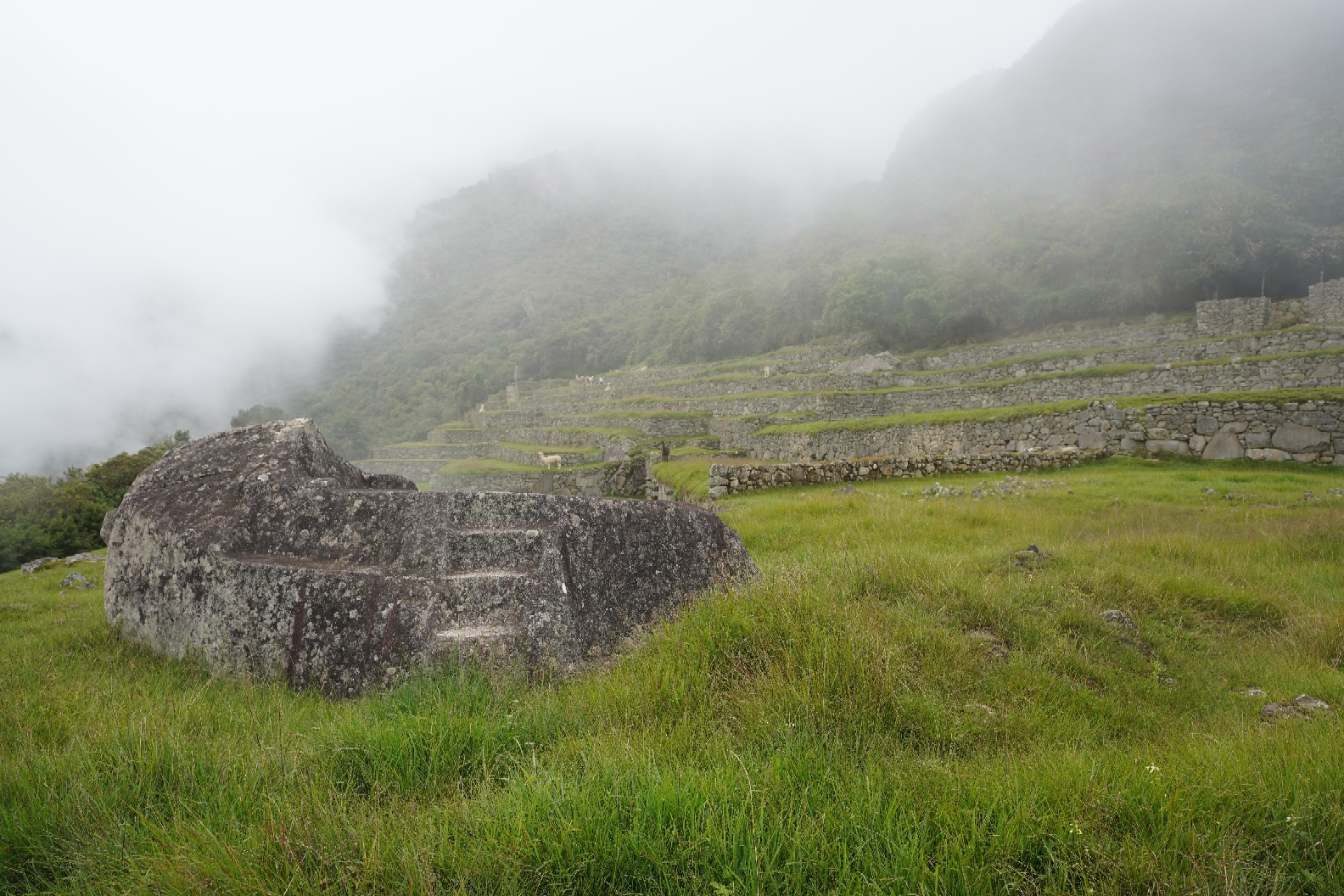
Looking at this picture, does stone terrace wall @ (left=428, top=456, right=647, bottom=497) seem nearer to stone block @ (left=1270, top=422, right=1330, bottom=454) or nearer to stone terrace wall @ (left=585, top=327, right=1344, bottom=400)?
stone terrace wall @ (left=585, top=327, right=1344, bottom=400)

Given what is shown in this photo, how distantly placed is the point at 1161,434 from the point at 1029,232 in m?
49.6

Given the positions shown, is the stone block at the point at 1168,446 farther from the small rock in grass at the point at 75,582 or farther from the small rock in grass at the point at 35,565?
the small rock in grass at the point at 35,565

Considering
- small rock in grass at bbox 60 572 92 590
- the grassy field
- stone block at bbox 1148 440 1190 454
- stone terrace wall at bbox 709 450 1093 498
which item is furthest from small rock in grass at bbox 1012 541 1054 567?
small rock in grass at bbox 60 572 92 590

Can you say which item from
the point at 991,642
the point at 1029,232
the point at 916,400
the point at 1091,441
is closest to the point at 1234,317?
the point at 916,400

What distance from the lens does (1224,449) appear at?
1234 centimetres

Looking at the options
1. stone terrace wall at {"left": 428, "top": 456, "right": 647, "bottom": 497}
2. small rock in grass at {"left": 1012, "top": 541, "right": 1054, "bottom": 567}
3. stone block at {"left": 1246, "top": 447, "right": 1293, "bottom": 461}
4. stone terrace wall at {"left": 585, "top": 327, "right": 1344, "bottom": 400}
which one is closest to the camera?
small rock in grass at {"left": 1012, "top": 541, "right": 1054, "bottom": 567}

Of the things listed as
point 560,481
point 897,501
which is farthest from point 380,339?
point 897,501

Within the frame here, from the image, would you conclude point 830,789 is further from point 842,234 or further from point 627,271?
point 627,271

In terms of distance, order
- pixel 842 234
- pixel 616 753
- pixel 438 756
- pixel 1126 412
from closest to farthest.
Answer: pixel 616 753 < pixel 438 756 < pixel 1126 412 < pixel 842 234

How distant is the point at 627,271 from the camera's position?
503ft

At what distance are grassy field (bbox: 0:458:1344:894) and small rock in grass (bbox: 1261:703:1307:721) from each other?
0.10 m

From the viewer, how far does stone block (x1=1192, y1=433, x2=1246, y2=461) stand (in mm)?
12195

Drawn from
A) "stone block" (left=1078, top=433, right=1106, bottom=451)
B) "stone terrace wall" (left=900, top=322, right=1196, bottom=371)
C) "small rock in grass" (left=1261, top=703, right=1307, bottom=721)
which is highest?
"stone terrace wall" (left=900, top=322, right=1196, bottom=371)

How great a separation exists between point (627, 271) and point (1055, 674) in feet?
518
